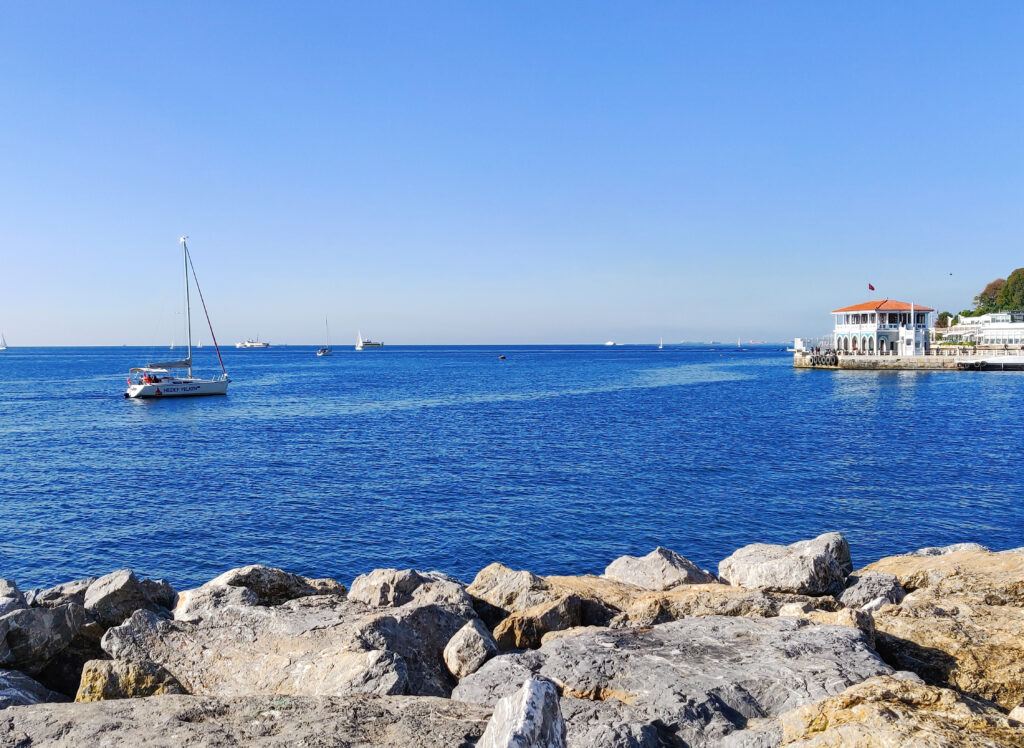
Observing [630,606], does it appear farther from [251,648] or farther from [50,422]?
[50,422]

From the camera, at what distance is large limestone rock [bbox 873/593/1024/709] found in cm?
908

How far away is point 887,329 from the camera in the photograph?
4670 inches

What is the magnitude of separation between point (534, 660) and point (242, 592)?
591 centimetres

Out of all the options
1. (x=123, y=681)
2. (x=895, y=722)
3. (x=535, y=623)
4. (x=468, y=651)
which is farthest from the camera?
(x=535, y=623)

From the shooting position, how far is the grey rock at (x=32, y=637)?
10.4 meters

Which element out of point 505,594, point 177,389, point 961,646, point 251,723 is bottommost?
point 505,594

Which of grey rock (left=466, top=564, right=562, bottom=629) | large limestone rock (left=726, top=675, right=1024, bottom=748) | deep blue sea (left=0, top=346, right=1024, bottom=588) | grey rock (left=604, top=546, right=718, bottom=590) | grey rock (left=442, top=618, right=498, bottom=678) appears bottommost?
deep blue sea (left=0, top=346, right=1024, bottom=588)

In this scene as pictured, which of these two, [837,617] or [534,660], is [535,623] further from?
[837,617]

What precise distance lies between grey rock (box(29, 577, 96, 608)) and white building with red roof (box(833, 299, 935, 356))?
124 m

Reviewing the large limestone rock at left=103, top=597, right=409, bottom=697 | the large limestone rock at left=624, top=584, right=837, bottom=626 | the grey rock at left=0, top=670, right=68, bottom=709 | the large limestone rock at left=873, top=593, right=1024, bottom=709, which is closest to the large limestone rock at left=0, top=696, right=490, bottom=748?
the large limestone rock at left=103, top=597, right=409, bottom=697

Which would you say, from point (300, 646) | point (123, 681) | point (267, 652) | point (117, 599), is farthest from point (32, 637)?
point (300, 646)

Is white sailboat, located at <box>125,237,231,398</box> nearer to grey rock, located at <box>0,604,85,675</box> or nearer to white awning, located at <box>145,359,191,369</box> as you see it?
white awning, located at <box>145,359,191,369</box>

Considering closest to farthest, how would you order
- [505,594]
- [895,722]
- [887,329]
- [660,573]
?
[895,722] < [505,594] < [660,573] < [887,329]

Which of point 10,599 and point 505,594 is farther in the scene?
→ point 505,594
